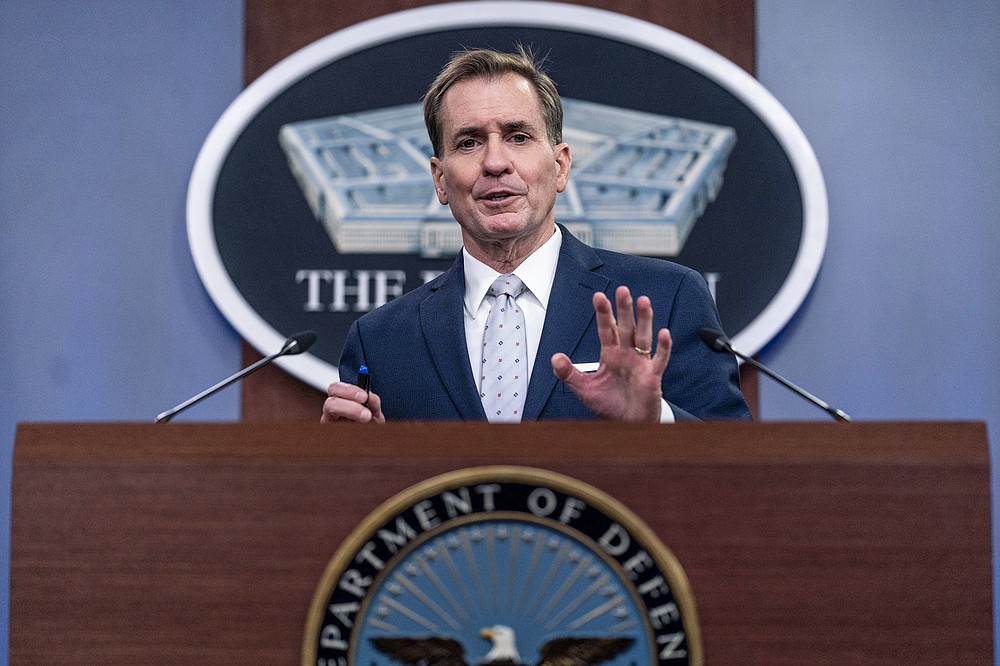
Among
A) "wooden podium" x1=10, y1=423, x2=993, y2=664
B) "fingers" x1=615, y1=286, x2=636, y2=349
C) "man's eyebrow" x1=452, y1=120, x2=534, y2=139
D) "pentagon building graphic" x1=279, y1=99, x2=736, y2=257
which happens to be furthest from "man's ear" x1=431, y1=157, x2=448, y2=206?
"wooden podium" x1=10, y1=423, x2=993, y2=664

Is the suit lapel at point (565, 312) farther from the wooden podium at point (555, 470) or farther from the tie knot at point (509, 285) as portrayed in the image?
the wooden podium at point (555, 470)

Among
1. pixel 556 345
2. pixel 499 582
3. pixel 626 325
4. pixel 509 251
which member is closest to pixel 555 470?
pixel 499 582

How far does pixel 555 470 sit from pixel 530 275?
884mm

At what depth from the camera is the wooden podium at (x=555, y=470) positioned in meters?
1.07

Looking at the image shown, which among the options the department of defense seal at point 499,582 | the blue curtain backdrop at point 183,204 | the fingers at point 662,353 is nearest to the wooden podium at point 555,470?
the department of defense seal at point 499,582

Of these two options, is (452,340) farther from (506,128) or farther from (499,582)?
(499,582)

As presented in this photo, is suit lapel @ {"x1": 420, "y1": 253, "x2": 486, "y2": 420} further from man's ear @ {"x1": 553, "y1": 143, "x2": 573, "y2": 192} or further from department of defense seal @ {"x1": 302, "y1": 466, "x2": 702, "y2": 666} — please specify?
department of defense seal @ {"x1": 302, "y1": 466, "x2": 702, "y2": 666}

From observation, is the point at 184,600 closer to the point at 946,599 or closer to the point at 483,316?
the point at 946,599

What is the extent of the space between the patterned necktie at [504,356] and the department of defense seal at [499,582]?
675mm

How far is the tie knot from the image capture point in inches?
75.6

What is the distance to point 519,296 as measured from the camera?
192 cm

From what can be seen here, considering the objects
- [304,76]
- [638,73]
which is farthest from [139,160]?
[638,73]

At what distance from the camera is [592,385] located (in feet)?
4.27

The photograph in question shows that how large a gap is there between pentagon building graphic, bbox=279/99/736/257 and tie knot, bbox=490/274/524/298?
2.84 feet
